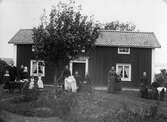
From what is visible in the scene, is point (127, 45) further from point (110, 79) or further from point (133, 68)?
point (110, 79)

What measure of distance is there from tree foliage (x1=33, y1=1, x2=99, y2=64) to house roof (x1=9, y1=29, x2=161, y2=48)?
26.0 ft

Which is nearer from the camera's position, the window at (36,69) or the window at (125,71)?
the window at (125,71)

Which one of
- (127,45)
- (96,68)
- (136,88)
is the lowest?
(136,88)

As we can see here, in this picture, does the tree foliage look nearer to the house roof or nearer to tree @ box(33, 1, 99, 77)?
tree @ box(33, 1, 99, 77)

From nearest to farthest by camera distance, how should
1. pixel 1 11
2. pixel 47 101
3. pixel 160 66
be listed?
pixel 1 11, pixel 47 101, pixel 160 66

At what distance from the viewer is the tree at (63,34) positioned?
39.3ft

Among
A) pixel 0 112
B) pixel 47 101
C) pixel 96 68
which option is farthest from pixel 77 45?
pixel 96 68

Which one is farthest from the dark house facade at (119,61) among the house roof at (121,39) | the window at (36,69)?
the window at (36,69)

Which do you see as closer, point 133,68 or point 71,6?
point 71,6

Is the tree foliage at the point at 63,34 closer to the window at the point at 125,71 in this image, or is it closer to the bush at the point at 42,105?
the bush at the point at 42,105

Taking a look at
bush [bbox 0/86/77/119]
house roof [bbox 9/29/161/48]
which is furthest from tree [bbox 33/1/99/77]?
house roof [bbox 9/29/161/48]

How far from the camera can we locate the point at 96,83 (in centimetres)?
2066

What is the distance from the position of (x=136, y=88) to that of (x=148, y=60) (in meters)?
2.41

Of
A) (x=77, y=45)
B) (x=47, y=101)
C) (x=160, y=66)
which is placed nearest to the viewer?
(x=47, y=101)
